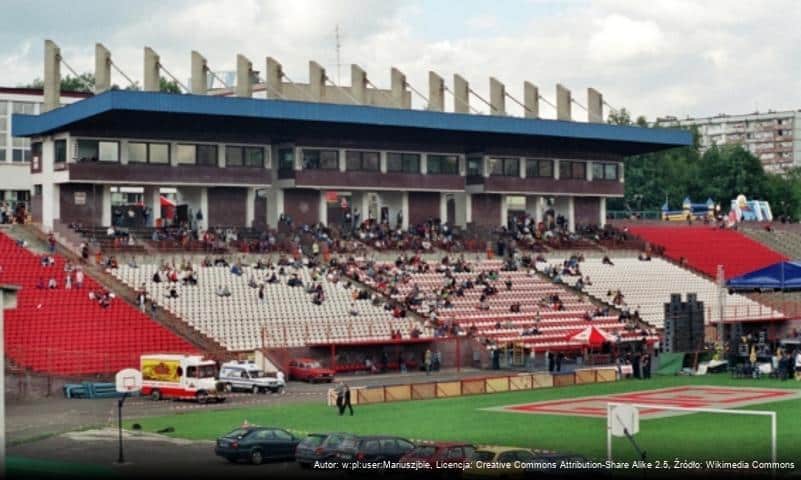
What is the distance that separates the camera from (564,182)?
9881 cm

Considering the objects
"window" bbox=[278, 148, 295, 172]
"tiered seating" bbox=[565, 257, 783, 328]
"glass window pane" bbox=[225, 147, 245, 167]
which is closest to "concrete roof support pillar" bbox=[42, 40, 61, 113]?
"glass window pane" bbox=[225, 147, 245, 167]

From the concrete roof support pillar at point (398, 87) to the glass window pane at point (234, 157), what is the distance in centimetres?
1410

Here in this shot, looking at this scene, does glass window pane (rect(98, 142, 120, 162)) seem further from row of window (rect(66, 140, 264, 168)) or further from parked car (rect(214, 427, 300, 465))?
parked car (rect(214, 427, 300, 465))

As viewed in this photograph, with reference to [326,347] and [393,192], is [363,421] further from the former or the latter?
[393,192]

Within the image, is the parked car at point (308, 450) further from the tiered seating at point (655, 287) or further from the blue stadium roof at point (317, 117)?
the tiered seating at point (655, 287)

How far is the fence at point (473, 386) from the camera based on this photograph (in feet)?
172

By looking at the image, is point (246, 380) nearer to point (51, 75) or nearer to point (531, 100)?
point (51, 75)

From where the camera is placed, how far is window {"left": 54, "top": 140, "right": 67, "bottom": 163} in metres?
79.3

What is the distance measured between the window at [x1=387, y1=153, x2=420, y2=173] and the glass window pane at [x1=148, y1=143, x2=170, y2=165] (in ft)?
51.8

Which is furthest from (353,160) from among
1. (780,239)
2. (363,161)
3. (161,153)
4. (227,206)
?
(780,239)

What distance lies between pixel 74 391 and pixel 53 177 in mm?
26384

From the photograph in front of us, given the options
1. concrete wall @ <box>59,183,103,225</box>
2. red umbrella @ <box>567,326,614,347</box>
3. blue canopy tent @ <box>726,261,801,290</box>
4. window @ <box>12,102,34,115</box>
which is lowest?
red umbrella @ <box>567,326,614,347</box>

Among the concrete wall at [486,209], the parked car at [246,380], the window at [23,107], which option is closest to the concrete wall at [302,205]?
the concrete wall at [486,209]

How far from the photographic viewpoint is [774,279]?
2539 inches
